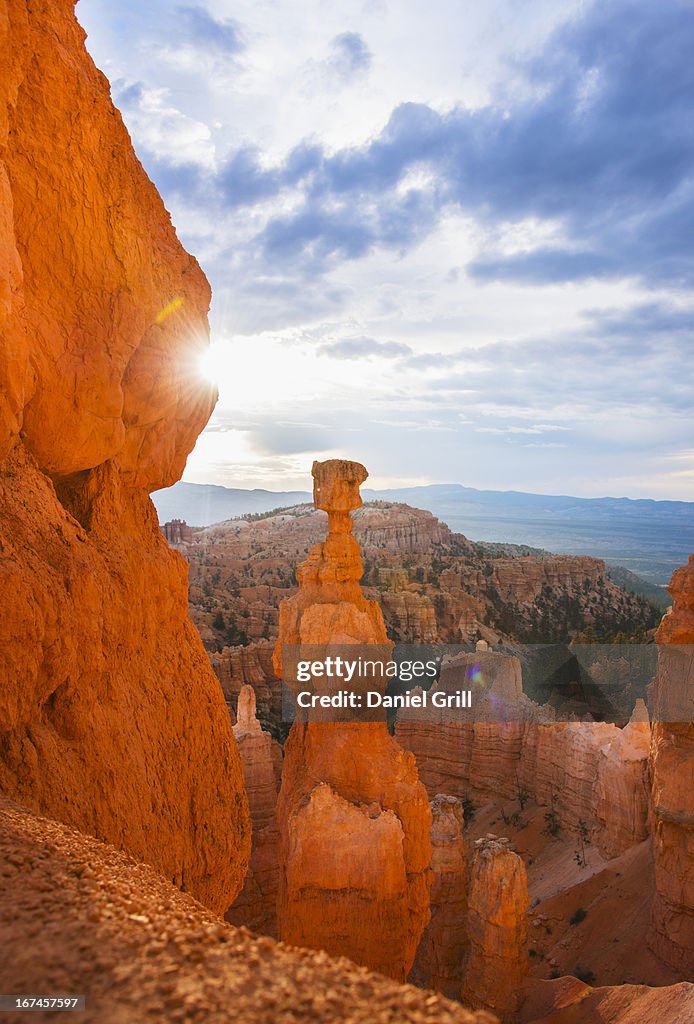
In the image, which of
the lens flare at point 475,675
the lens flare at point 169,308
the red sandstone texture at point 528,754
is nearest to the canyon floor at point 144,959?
the lens flare at point 169,308

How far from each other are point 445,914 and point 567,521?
140 metres

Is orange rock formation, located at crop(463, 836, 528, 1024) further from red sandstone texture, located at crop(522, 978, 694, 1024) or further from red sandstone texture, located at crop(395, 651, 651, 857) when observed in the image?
red sandstone texture, located at crop(395, 651, 651, 857)

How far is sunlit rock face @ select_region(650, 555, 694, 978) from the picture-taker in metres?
10.6

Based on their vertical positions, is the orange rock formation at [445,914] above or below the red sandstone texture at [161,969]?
below

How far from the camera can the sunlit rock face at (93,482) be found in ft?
10.8

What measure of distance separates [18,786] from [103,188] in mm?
3694

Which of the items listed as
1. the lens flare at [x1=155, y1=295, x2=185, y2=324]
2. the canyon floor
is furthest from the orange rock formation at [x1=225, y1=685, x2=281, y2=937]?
the canyon floor

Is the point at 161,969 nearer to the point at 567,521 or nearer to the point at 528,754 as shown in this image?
the point at 528,754

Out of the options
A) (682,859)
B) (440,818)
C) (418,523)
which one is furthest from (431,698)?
(418,523)

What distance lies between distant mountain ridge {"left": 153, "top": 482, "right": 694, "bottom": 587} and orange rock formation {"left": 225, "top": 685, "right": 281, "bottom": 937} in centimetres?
2441

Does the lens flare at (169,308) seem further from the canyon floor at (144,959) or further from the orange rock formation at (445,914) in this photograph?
the orange rock formation at (445,914)

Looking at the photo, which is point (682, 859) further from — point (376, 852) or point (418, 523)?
point (418, 523)

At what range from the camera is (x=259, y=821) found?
45.5 ft

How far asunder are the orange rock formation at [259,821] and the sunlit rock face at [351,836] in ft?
9.17
